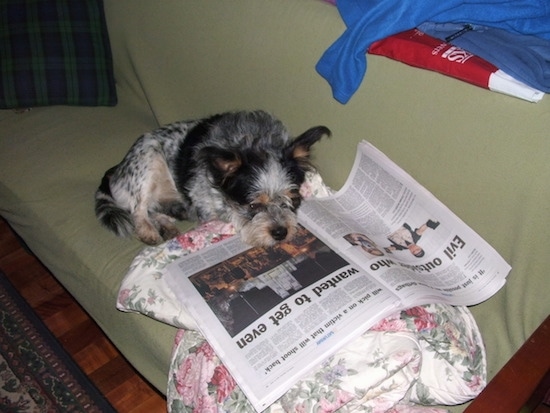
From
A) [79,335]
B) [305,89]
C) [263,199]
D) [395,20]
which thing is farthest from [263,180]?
[79,335]

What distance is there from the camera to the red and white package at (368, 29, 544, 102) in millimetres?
1243

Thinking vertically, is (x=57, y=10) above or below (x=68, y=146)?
above

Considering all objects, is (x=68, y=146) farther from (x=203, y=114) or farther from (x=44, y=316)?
(x=44, y=316)

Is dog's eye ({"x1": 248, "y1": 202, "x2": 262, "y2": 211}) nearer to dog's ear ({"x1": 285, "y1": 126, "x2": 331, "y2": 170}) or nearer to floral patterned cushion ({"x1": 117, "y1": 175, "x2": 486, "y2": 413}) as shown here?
dog's ear ({"x1": 285, "y1": 126, "x2": 331, "y2": 170})

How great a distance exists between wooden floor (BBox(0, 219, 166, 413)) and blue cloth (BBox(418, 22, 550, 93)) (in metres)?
1.67

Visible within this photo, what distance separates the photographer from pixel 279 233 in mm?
1621

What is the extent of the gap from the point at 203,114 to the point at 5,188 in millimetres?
899

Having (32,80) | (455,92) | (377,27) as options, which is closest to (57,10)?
(32,80)

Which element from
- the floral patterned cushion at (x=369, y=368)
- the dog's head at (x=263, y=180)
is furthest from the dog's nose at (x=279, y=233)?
the floral patterned cushion at (x=369, y=368)

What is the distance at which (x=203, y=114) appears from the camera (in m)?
2.20

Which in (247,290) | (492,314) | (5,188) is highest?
(492,314)

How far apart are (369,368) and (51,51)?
205 cm

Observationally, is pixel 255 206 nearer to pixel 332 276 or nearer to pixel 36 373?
pixel 332 276

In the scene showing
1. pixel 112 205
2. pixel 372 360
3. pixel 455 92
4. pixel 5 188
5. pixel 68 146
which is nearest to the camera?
pixel 372 360
